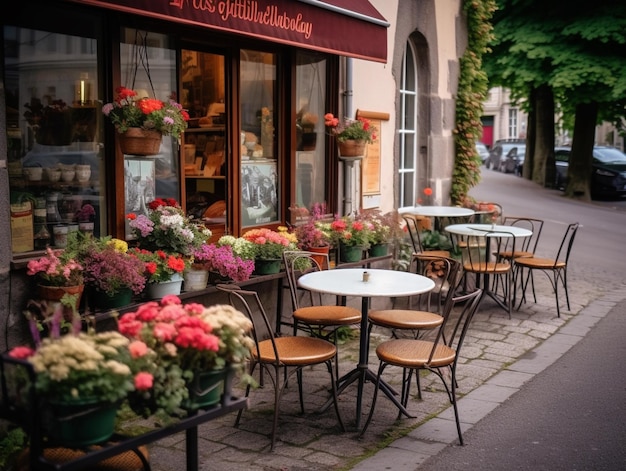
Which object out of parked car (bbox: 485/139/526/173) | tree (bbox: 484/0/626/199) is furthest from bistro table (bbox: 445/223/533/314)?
parked car (bbox: 485/139/526/173)

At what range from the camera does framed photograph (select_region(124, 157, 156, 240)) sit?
5621 millimetres

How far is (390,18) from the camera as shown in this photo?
28.3ft

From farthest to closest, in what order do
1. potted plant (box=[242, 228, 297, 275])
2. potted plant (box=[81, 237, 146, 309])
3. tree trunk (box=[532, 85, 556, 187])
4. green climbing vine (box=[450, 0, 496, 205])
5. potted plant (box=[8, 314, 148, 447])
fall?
tree trunk (box=[532, 85, 556, 187]), green climbing vine (box=[450, 0, 496, 205]), potted plant (box=[242, 228, 297, 275]), potted plant (box=[81, 237, 146, 309]), potted plant (box=[8, 314, 148, 447])

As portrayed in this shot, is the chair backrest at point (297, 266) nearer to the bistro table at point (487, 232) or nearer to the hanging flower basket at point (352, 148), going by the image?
the hanging flower basket at point (352, 148)

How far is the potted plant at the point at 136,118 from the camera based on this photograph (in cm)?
518

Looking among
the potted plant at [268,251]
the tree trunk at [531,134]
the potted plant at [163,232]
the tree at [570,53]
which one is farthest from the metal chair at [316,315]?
the tree trunk at [531,134]

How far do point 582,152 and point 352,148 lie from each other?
1410 cm

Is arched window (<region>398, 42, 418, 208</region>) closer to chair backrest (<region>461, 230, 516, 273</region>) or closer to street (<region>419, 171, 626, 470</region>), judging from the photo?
chair backrest (<region>461, 230, 516, 273</region>)

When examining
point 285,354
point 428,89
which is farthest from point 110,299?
point 428,89

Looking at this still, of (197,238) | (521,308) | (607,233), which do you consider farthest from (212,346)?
(607,233)

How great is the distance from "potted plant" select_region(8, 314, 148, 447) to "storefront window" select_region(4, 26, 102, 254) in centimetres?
235

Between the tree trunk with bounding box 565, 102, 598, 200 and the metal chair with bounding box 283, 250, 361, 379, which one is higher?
the tree trunk with bounding box 565, 102, 598, 200

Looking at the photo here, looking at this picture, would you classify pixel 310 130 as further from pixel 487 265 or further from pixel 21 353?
pixel 21 353

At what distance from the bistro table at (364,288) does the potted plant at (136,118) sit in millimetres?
1418
